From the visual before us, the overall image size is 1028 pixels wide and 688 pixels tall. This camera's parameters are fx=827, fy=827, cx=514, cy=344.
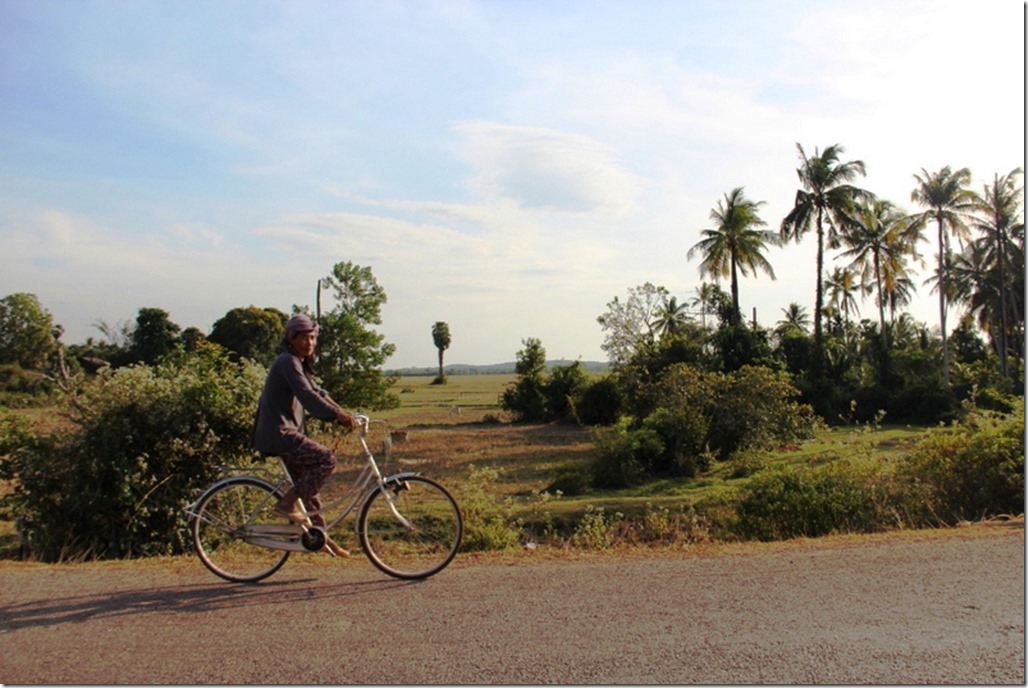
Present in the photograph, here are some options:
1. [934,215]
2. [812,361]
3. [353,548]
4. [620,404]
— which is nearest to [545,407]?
[620,404]

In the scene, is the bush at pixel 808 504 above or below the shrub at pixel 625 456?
above

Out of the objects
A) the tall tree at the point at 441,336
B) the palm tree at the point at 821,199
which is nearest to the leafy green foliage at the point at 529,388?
the palm tree at the point at 821,199

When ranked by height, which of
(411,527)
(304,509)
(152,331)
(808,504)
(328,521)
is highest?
(152,331)

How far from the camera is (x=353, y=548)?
885 cm

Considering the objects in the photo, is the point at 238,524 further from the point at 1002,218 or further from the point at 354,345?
the point at 1002,218

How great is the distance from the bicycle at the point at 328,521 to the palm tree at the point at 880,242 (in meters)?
47.3

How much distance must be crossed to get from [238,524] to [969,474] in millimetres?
9280

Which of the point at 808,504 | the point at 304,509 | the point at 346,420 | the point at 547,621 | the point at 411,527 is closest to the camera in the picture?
the point at 547,621

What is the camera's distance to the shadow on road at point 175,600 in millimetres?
5289

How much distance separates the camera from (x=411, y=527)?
21.3 feet

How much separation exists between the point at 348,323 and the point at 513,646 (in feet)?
80.5

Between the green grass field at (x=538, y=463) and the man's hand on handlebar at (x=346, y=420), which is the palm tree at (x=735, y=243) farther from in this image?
the man's hand on handlebar at (x=346, y=420)

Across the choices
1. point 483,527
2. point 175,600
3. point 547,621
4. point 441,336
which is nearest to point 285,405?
point 175,600

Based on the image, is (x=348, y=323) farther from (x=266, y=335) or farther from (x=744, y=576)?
(x=744, y=576)
